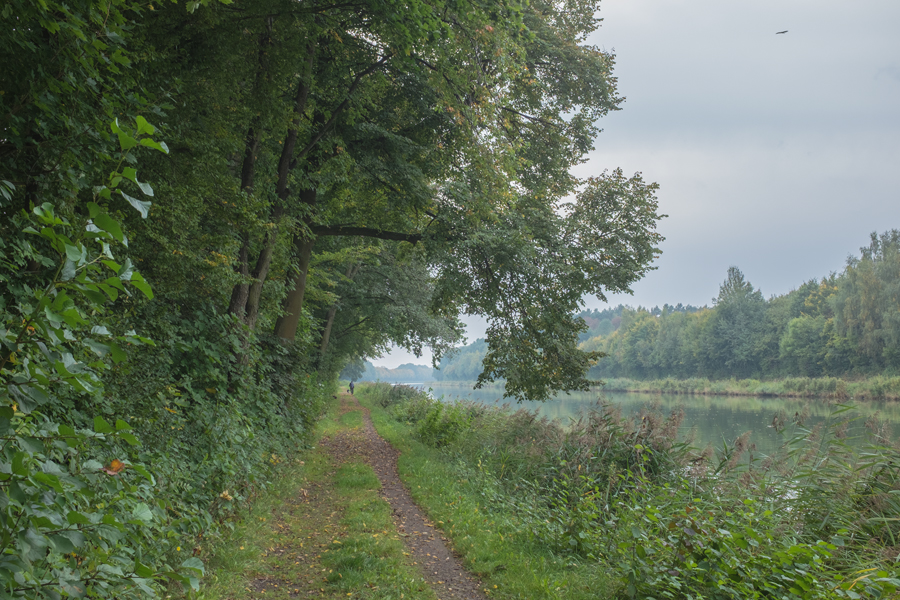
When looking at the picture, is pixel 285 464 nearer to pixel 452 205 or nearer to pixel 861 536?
pixel 452 205

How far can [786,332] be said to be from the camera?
2425 inches

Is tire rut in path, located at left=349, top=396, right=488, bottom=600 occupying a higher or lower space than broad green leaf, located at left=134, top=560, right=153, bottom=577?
lower

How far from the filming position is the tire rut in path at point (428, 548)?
5.05 m

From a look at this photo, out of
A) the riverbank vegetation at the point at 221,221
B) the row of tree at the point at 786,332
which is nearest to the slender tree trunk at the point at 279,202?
the riverbank vegetation at the point at 221,221

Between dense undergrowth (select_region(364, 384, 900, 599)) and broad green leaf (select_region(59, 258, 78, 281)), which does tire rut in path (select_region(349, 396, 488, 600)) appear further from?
broad green leaf (select_region(59, 258, 78, 281))

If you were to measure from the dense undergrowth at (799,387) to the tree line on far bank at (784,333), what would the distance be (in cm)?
532

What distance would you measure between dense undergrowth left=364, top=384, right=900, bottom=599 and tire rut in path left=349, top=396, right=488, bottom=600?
1041 millimetres

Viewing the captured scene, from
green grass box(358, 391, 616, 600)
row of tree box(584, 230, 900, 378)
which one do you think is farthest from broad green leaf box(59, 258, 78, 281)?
row of tree box(584, 230, 900, 378)

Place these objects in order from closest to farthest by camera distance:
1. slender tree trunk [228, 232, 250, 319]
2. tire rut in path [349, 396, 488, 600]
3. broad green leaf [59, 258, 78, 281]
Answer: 1. broad green leaf [59, 258, 78, 281]
2. tire rut in path [349, 396, 488, 600]
3. slender tree trunk [228, 232, 250, 319]

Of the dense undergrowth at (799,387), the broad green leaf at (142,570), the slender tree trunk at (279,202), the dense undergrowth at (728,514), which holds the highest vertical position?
the slender tree trunk at (279,202)

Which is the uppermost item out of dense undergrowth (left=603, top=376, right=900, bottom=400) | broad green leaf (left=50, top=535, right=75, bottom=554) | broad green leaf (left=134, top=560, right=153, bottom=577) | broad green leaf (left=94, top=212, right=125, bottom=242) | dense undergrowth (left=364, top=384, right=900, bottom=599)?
broad green leaf (left=94, top=212, right=125, bottom=242)

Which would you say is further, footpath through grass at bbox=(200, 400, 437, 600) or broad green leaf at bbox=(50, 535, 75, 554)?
footpath through grass at bbox=(200, 400, 437, 600)

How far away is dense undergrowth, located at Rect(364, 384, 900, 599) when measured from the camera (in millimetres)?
3801

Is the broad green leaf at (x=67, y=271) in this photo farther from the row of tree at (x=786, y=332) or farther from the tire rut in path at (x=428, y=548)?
the row of tree at (x=786, y=332)
